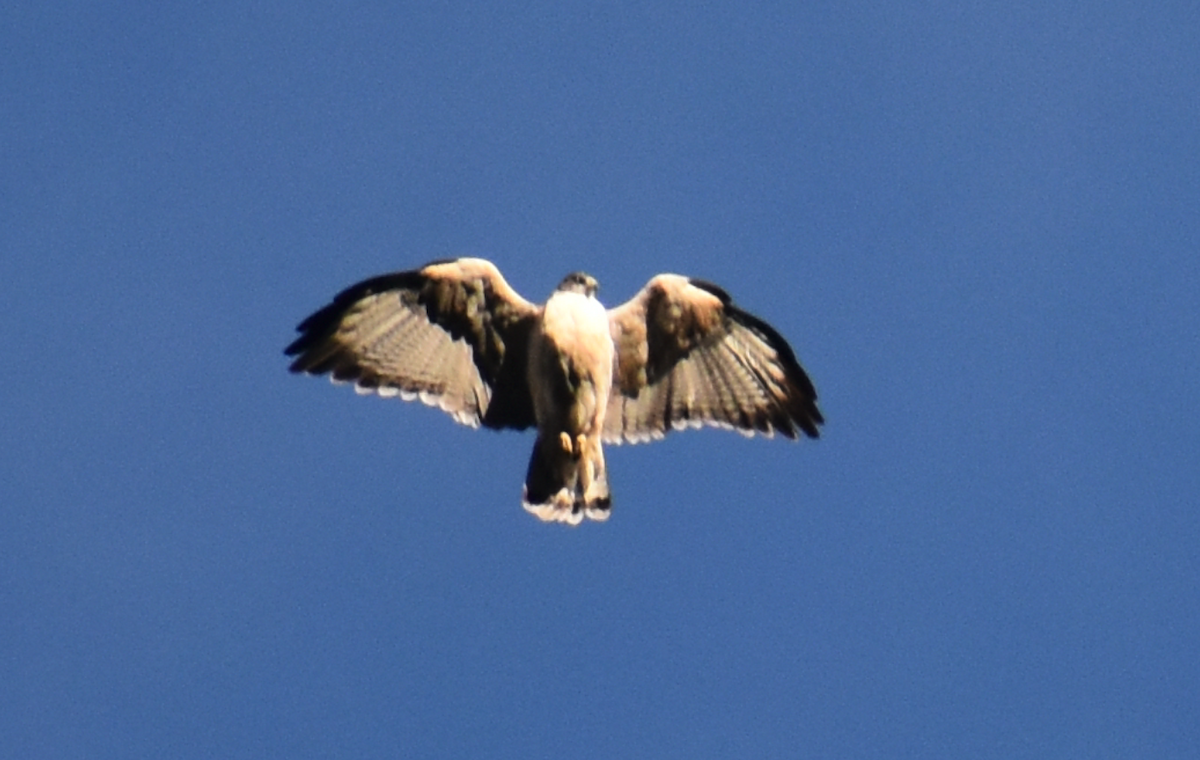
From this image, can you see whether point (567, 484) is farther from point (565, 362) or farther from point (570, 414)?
point (565, 362)

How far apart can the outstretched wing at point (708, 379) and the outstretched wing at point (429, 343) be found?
74 cm

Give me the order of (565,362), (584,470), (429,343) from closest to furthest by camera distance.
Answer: (565,362)
(584,470)
(429,343)

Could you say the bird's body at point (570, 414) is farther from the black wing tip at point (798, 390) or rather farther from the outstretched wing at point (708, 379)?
the black wing tip at point (798, 390)

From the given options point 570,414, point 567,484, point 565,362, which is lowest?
point 567,484

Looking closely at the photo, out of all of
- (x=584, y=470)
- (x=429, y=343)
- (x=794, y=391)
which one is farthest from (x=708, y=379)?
(x=429, y=343)

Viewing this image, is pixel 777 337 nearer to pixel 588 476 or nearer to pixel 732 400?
pixel 732 400

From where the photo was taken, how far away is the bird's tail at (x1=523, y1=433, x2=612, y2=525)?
11508 mm

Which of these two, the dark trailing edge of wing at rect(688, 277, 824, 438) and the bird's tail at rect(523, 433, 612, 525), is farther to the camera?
the dark trailing edge of wing at rect(688, 277, 824, 438)

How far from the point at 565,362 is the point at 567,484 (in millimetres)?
807

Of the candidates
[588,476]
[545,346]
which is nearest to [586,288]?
[545,346]

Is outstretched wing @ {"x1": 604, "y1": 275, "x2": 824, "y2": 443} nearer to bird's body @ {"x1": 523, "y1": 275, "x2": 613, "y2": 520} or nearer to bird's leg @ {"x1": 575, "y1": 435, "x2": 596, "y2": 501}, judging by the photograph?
bird's body @ {"x1": 523, "y1": 275, "x2": 613, "y2": 520}

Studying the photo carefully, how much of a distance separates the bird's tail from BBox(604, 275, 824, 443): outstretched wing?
83 cm

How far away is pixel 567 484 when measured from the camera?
1156 centimetres

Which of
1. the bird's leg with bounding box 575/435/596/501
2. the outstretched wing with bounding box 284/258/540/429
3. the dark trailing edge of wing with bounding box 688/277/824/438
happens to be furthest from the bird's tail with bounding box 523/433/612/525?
the dark trailing edge of wing with bounding box 688/277/824/438
